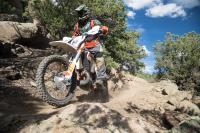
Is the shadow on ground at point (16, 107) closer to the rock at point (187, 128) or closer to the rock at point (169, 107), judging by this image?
the rock at point (187, 128)

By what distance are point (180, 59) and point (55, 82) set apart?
1271 inches

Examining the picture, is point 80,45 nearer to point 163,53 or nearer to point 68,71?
point 68,71

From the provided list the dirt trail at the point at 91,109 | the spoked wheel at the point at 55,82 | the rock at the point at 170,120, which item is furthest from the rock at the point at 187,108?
the spoked wheel at the point at 55,82

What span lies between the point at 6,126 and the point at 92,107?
5.82ft

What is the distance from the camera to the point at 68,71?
6875 mm

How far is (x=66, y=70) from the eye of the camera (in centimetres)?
A: 720

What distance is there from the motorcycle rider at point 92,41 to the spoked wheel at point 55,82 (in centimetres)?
74

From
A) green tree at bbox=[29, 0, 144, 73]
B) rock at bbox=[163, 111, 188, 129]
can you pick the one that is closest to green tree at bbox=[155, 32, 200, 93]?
green tree at bbox=[29, 0, 144, 73]

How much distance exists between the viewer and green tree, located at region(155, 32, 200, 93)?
3254cm

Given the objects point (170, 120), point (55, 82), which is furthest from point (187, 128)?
point (55, 82)

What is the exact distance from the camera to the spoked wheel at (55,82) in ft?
21.5

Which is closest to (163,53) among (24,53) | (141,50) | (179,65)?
(179,65)

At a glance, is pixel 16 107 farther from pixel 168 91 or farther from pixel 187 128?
pixel 168 91

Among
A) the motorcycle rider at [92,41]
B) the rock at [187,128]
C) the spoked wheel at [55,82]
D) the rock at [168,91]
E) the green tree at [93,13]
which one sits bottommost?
the rock at [168,91]
